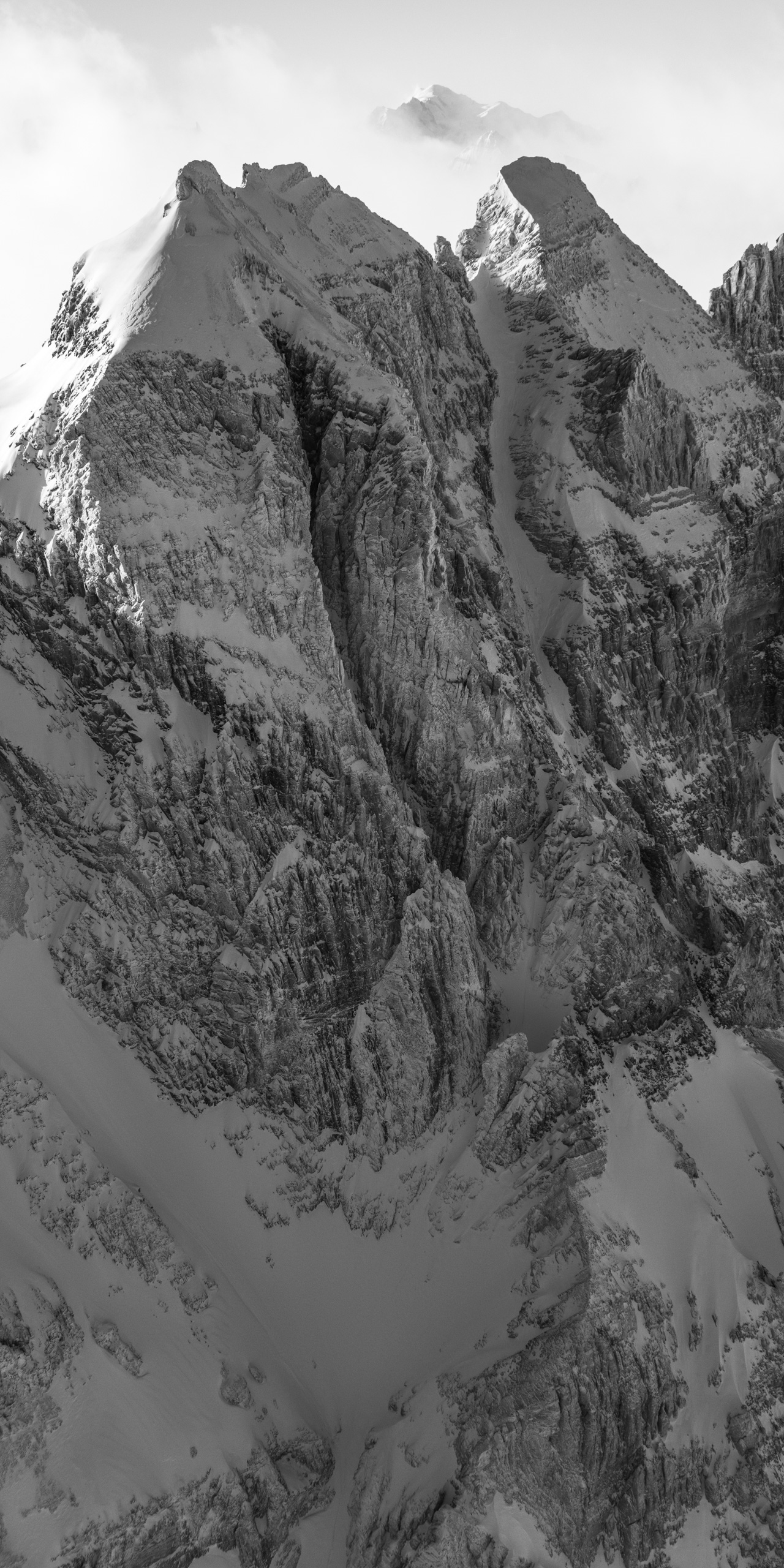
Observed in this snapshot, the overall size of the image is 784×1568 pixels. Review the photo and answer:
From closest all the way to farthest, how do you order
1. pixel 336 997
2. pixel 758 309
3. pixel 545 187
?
pixel 336 997 < pixel 758 309 < pixel 545 187

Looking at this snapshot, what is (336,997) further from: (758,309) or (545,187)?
(545,187)

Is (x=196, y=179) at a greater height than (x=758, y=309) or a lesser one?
greater

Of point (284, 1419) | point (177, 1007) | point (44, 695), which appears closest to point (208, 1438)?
point (284, 1419)

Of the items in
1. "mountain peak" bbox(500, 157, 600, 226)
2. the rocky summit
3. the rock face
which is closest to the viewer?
the rocky summit

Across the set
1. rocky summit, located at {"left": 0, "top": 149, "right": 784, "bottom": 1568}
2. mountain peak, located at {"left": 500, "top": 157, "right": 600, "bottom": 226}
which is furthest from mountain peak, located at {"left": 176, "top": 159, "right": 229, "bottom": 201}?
mountain peak, located at {"left": 500, "top": 157, "right": 600, "bottom": 226}

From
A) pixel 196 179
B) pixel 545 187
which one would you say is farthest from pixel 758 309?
pixel 196 179

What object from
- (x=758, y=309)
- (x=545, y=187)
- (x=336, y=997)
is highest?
(x=545, y=187)

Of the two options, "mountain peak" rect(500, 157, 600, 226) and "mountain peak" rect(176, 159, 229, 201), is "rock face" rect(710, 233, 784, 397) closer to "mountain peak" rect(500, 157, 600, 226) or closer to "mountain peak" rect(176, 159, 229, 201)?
"mountain peak" rect(500, 157, 600, 226)

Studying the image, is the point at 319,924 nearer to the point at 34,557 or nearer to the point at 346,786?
the point at 346,786

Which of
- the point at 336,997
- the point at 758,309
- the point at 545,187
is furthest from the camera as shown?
the point at 545,187
